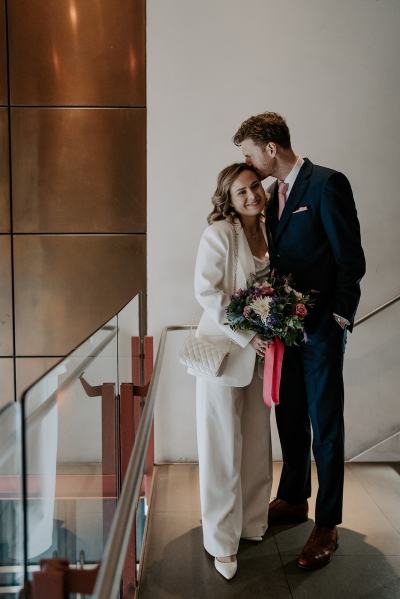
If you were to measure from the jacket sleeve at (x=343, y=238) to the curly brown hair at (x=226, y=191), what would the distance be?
0.32m

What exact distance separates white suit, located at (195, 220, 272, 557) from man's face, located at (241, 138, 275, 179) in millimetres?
287

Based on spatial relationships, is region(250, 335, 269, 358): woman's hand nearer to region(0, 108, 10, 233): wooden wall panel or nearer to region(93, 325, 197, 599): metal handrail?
region(93, 325, 197, 599): metal handrail

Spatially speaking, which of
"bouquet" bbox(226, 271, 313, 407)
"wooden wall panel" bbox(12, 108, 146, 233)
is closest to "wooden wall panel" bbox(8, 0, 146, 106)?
"wooden wall panel" bbox(12, 108, 146, 233)

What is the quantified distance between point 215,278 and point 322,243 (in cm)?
48

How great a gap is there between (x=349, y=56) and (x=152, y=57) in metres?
1.16

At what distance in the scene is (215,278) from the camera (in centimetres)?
257

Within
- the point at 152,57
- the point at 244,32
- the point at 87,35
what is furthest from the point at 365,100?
the point at 87,35

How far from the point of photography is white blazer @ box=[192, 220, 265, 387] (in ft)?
8.39

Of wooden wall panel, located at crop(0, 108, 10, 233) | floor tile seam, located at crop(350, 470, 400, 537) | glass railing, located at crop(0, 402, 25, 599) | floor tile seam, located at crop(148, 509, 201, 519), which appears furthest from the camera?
wooden wall panel, located at crop(0, 108, 10, 233)

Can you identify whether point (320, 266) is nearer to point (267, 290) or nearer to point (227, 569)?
point (267, 290)

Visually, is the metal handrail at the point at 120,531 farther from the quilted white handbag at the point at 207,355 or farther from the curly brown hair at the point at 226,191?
the curly brown hair at the point at 226,191

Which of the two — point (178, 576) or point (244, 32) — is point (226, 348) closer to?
point (178, 576)

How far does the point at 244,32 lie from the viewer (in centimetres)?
366

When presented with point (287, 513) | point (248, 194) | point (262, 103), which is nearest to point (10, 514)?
point (248, 194)
